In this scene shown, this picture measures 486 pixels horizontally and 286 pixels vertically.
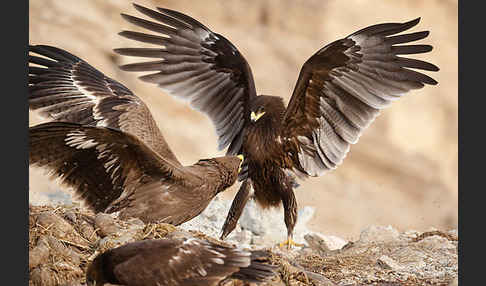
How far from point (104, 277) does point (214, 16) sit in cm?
1559

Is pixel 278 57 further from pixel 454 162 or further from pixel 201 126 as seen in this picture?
pixel 454 162

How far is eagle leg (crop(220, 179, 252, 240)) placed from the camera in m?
8.72

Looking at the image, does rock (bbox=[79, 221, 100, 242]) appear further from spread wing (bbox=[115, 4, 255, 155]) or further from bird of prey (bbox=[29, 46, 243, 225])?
spread wing (bbox=[115, 4, 255, 155])

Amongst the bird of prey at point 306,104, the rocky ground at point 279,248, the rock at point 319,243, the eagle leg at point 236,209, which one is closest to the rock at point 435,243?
the rocky ground at point 279,248

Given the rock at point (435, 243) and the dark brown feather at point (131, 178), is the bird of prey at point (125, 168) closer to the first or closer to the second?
the dark brown feather at point (131, 178)

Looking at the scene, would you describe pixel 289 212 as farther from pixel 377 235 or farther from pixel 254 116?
pixel 377 235

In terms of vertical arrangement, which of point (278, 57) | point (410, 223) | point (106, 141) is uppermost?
point (278, 57)

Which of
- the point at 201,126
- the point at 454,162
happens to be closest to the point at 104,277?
the point at 201,126

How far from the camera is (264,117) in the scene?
866 centimetres

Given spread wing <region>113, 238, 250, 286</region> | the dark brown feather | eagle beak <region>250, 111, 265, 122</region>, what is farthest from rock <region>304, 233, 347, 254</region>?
spread wing <region>113, 238, 250, 286</region>

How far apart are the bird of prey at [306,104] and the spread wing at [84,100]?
72cm

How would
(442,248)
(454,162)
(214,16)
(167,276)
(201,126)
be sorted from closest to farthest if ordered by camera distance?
(167,276), (442,248), (201,126), (214,16), (454,162)

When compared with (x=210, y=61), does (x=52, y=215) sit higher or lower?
lower

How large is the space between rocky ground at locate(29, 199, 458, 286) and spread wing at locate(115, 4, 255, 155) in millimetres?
1297
